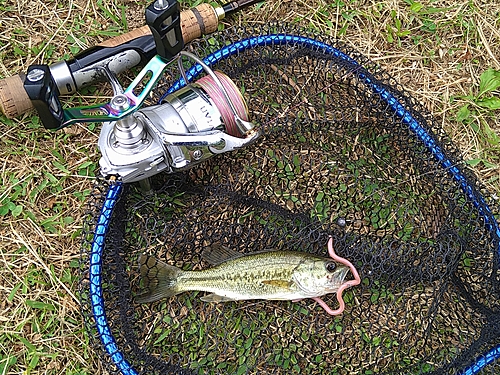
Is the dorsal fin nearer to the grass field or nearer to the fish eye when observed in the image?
the fish eye

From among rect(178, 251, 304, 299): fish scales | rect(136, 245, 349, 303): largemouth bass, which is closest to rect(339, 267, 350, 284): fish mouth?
rect(136, 245, 349, 303): largemouth bass

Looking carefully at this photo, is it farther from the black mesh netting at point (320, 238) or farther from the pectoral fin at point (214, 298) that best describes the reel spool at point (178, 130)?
the pectoral fin at point (214, 298)

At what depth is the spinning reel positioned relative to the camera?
6.55 ft

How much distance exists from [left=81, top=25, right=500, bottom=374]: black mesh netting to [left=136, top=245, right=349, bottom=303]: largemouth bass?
0.39 ft

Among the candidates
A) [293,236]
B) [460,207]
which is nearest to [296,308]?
[293,236]

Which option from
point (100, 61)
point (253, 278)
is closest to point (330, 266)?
point (253, 278)

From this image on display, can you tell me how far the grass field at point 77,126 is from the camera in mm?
2666

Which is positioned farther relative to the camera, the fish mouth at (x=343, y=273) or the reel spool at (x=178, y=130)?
the fish mouth at (x=343, y=273)

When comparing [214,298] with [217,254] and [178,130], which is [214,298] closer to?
[217,254]

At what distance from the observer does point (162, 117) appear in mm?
2295

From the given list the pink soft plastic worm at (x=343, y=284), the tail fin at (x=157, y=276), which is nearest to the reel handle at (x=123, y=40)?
the tail fin at (x=157, y=276)

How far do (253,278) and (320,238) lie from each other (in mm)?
352

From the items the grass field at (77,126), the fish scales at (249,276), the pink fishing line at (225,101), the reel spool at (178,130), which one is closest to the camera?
the reel spool at (178,130)

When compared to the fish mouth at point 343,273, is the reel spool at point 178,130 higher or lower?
higher
